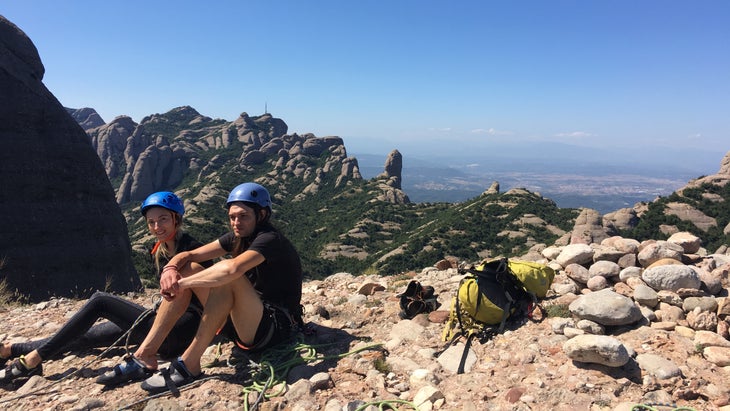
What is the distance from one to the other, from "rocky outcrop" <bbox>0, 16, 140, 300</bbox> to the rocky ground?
31824mm

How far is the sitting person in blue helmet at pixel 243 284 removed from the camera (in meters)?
4.16

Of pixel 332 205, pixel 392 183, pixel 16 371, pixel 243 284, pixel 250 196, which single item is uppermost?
pixel 250 196

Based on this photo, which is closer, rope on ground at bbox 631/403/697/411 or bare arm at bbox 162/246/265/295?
rope on ground at bbox 631/403/697/411

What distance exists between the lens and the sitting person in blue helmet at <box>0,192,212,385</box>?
4.38 meters

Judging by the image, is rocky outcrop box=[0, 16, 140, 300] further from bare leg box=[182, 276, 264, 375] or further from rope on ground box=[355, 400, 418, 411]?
rope on ground box=[355, 400, 418, 411]

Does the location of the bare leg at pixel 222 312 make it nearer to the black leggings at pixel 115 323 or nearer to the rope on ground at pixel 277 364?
the black leggings at pixel 115 323

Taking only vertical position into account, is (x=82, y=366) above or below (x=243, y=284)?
below

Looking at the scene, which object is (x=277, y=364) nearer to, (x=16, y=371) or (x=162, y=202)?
(x=162, y=202)

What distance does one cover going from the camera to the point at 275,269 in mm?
4770

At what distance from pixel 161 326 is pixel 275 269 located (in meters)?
1.49

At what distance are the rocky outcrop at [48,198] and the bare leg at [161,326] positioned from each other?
31890mm

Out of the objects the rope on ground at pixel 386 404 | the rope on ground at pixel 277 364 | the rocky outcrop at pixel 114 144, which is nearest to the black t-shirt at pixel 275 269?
the rope on ground at pixel 277 364

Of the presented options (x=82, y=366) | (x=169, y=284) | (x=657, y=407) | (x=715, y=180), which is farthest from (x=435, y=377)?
(x=715, y=180)

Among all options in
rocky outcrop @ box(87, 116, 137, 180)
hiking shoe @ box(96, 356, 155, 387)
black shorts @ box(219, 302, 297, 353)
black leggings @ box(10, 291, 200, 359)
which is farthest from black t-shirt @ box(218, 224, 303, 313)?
rocky outcrop @ box(87, 116, 137, 180)
